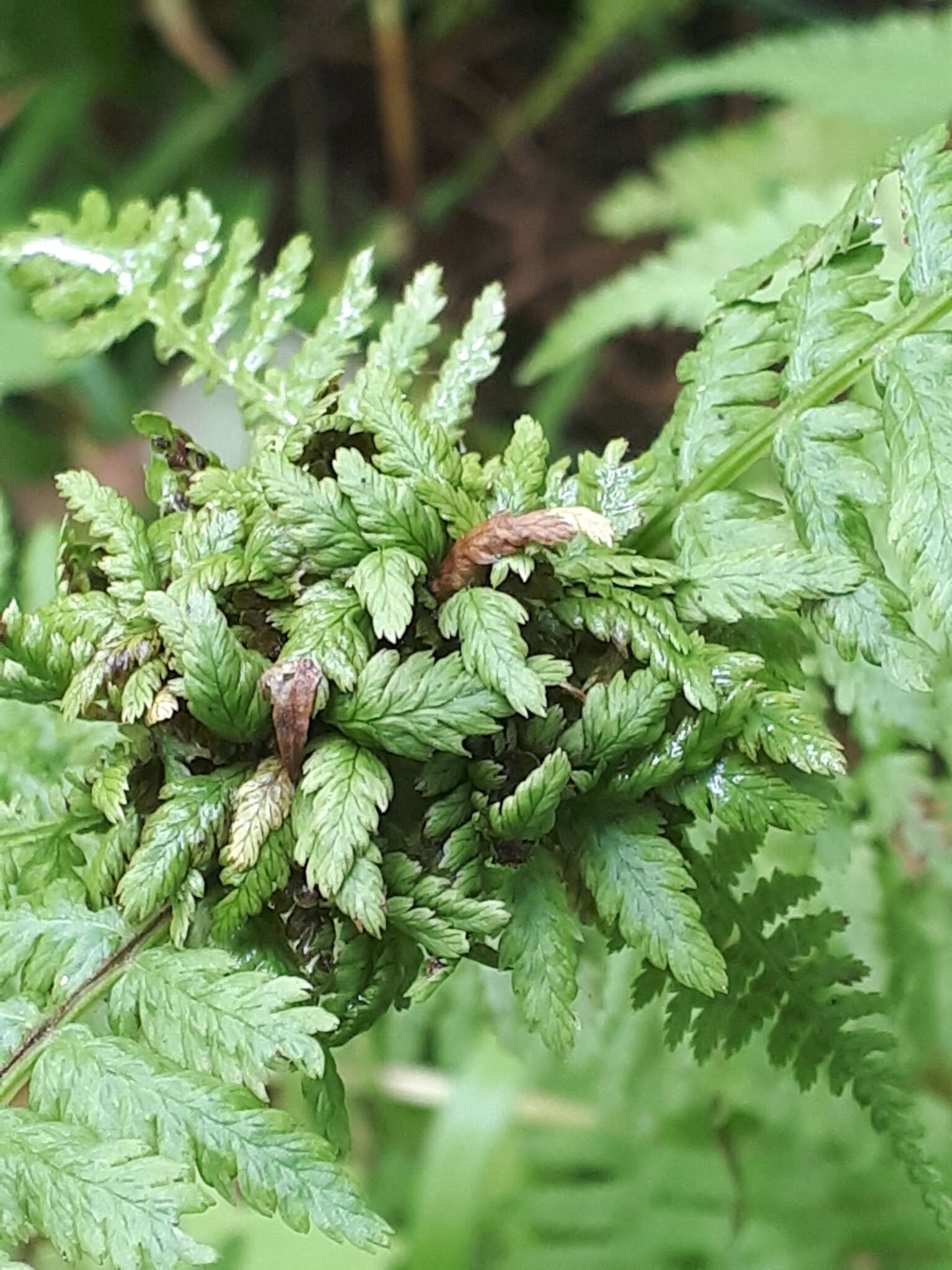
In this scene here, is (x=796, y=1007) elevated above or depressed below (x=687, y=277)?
below

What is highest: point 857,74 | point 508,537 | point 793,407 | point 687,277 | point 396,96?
point 396,96

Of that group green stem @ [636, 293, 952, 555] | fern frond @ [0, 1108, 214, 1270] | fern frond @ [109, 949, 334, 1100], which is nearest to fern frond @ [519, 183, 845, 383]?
green stem @ [636, 293, 952, 555]

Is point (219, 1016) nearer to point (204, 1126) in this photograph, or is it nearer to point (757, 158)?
point (204, 1126)

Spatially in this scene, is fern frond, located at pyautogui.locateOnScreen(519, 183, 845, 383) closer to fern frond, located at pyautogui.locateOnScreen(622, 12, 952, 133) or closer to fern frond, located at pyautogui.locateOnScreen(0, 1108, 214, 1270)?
fern frond, located at pyautogui.locateOnScreen(622, 12, 952, 133)

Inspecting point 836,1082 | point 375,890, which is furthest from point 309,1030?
point 836,1082

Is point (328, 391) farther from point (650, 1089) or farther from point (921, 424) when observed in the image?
point (650, 1089)

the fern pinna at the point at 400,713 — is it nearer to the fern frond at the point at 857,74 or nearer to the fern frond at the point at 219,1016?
the fern frond at the point at 219,1016

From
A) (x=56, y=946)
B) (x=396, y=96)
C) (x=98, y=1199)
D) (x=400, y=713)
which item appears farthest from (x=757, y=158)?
(x=98, y=1199)
